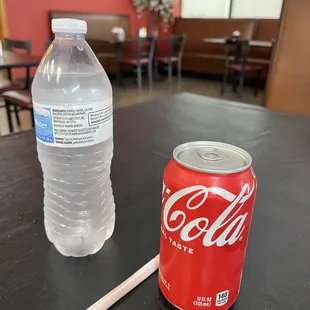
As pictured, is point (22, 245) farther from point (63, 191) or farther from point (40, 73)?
point (40, 73)

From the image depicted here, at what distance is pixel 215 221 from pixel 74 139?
23 centimetres

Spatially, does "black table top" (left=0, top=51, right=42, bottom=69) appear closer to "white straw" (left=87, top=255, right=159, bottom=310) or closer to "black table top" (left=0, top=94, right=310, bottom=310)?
"black table top" (left=0, top=94, right=310, bottom=310)

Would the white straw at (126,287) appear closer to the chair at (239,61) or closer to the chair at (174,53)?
the chair at (239,61)

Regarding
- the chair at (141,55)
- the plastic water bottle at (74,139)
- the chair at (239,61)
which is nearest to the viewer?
the plastic water bottle at (74,139)

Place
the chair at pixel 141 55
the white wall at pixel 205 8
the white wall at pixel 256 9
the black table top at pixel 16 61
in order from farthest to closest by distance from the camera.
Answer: the white wall at pixel 205 8 → the white wall at pixel 256 9 → the chair at pixel 141 55 → the black table top at pixel 16 61

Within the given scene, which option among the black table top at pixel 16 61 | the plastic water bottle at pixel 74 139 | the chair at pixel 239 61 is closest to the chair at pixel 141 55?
the chair at pixel 239 61

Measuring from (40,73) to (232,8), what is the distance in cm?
661

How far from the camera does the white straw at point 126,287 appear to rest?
0.42m

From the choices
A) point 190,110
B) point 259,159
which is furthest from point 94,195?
point 190,110

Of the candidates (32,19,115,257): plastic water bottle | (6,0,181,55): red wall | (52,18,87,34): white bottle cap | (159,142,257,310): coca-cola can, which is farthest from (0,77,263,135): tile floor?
(159,142,257,310): coca-cola can

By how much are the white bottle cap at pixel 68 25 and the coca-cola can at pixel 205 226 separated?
240mm

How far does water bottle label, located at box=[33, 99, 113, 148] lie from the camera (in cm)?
44

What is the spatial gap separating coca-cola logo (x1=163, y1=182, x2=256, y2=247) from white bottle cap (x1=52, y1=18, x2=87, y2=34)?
0.94 feet

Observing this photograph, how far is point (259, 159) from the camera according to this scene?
2.94ft
